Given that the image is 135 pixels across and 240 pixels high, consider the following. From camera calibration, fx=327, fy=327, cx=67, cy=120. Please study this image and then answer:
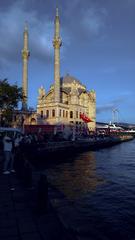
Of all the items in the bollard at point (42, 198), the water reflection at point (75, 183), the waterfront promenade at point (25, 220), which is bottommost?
the water reflection at point (75, 183)

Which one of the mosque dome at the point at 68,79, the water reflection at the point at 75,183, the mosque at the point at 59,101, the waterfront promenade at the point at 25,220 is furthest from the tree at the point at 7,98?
the mosque dome at the point at 68,79

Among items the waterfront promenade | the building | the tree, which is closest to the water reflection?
the waterfront promenade

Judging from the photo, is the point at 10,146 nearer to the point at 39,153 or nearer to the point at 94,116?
the point at 39,153

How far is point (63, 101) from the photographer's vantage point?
336ft

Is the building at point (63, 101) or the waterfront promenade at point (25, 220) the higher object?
the building at point (63, 101)

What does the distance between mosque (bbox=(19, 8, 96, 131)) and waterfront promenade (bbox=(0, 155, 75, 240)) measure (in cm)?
6706

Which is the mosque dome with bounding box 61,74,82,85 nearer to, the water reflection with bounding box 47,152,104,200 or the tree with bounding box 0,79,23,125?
the tree with bounding box 0,79,23,125

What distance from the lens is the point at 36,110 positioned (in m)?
99.7

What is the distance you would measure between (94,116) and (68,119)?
1802 centimetres

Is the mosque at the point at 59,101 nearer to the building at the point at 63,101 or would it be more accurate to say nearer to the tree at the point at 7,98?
the building at the point at 63,101

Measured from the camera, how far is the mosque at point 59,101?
8131 centimetres

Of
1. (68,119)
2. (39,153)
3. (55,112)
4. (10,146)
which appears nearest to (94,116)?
(68,119)

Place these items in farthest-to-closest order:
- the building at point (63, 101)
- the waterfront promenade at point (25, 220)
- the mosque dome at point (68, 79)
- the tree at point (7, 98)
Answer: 1. the mosque dome at point (68, 79)
2. the building at point (63, 101)
3. the tree at point (7, 98)
4. the waterfront promenade at point (25, 220)

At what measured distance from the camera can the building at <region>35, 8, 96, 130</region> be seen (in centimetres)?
8112
